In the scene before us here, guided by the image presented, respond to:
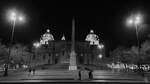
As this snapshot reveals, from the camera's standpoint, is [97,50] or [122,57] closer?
[122,57]

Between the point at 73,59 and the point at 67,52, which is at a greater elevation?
the point at 67,52

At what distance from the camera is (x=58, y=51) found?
4156 inches

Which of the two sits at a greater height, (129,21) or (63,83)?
(129,21)

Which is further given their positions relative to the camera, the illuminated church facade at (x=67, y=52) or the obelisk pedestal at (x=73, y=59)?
the illuminated church facade at (x=67, y=52)

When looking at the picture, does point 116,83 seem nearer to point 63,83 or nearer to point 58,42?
point 63,83

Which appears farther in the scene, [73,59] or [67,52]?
[67,52]

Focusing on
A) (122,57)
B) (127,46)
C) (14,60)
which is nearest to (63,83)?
(14,60)

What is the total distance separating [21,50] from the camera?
68188 millimetres

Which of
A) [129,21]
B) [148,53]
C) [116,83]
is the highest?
[129,21]

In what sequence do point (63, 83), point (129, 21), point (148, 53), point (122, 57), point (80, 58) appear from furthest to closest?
point (80, 58) → point (122, 57) → point (148, 53) → point (129, 21) → point (63, 83)

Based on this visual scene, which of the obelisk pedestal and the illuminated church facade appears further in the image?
the illuminated church facade

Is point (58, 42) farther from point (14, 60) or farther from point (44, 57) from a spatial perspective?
point (14, 60)

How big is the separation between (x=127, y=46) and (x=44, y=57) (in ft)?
191

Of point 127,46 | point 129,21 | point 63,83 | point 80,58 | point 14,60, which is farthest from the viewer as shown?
point 80,58
